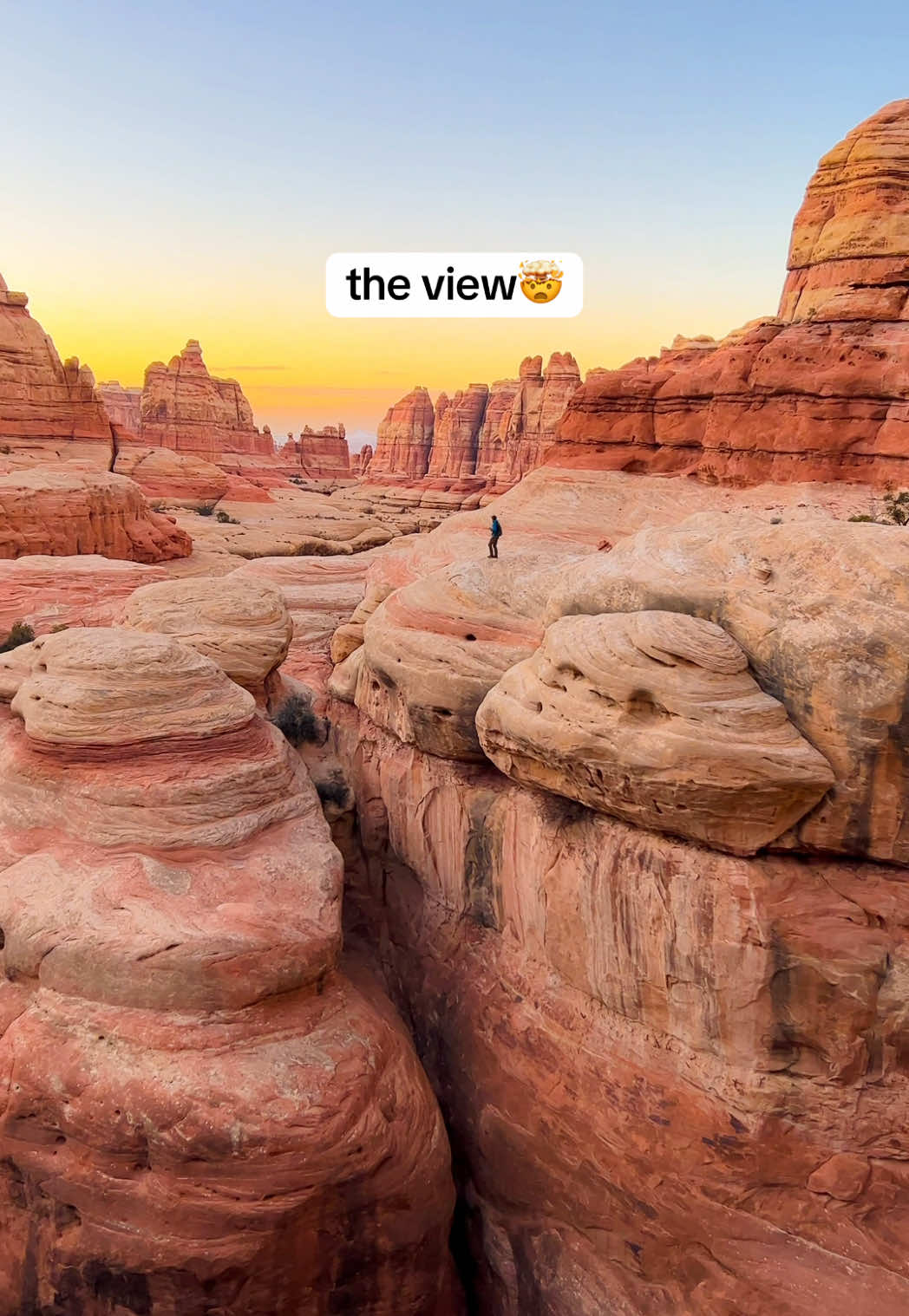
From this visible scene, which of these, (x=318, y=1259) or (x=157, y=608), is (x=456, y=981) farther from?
(x=157, y=608)

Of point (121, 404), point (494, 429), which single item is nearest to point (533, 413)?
point (494, 429)

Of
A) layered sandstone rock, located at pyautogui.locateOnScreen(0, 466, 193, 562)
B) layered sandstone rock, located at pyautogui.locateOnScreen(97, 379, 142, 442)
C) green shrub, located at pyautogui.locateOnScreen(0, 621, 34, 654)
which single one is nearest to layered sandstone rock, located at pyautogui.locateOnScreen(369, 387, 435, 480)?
layered sandstone rock, located at pyautogui.locateOnScreen(97, 379, 142, 442)

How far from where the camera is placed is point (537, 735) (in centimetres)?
975

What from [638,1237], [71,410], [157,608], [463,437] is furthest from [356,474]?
[638,1237]

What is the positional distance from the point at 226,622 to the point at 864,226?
28.3 metres

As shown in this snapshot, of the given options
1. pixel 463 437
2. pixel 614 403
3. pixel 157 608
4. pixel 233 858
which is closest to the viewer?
pixel 233 858

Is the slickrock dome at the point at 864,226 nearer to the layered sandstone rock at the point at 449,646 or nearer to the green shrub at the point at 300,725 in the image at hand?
the layered sandstone rock at the point at 449,646

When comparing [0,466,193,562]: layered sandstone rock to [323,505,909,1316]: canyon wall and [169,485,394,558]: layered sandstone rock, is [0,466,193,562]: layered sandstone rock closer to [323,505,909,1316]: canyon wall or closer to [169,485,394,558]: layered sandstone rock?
[169,485,394,558]: layered sandstone rock

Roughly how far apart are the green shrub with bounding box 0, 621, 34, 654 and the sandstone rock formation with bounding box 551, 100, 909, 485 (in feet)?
79.6

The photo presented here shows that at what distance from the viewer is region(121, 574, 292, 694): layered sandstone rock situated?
14.9 m

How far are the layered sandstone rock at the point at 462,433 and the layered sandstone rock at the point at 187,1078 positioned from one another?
4431 inches

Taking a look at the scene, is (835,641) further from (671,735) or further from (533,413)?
(533,413)

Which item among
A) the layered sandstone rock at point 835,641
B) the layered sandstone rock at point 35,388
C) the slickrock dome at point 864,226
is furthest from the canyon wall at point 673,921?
the layered sandstone rock at point 35,388

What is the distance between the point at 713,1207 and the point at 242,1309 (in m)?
5.05
